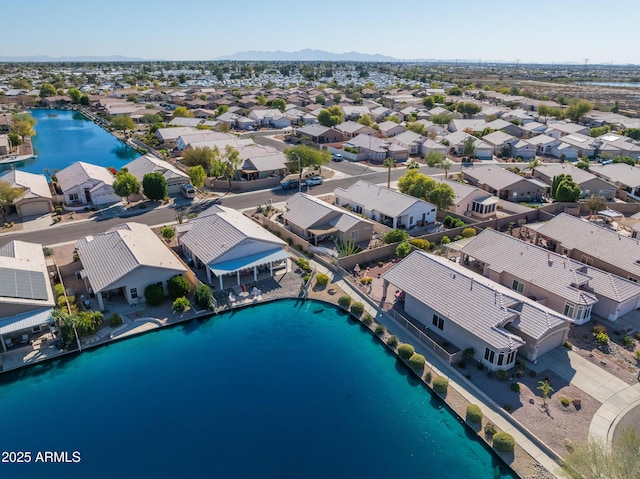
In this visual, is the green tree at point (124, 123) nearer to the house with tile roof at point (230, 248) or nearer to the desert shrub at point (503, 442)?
the house with tile roof at point (230, 248)

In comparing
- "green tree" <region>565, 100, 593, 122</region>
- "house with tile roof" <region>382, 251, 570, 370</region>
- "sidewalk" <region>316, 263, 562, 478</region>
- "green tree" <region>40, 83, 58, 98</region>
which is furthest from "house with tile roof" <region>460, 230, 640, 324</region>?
"green tree" <region>40, 83, 58, 98</region>

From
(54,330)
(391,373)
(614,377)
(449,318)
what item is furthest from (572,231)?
(54,330)

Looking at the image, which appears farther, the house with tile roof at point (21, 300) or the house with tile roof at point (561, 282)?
the house with tile roof at point (561, 282)

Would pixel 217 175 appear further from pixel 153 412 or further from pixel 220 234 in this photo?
pixel 153 412

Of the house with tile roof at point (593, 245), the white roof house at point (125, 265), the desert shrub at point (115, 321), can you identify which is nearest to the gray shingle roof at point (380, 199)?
the house with tile roof at point (593, 245)

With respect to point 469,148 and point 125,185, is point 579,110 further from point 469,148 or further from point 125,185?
point 125,185
